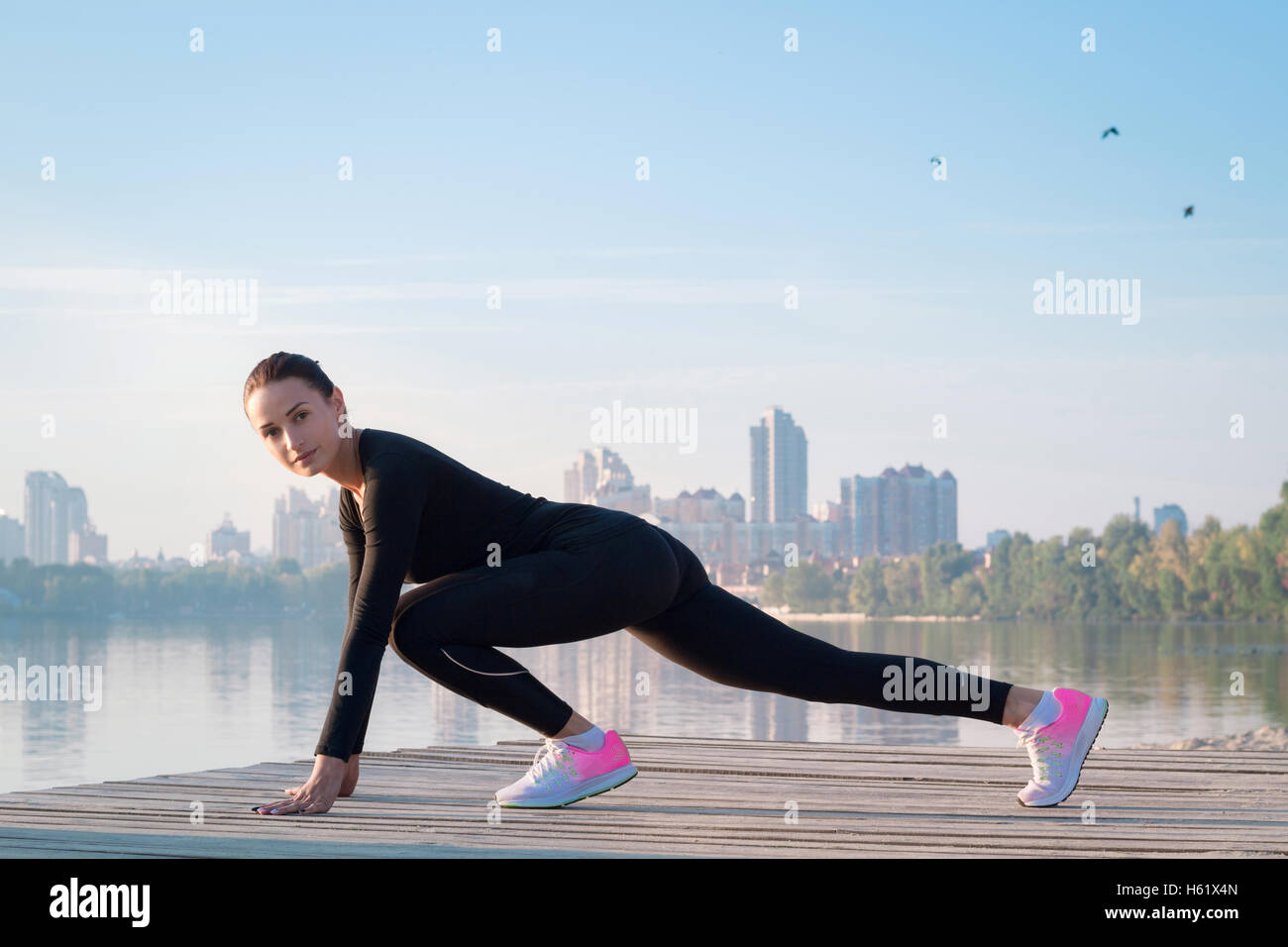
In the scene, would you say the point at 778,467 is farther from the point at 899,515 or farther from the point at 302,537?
the point at 302,537

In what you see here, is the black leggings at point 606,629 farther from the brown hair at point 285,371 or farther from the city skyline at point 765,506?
the city skyline at point 765,506

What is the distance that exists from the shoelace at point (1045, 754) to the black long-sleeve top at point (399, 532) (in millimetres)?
1369

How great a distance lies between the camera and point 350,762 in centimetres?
399

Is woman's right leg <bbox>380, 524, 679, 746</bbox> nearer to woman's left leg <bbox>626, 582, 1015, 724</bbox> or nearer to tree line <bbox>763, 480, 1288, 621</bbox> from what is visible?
woman's left leg <bbox>626, 582, 1015, 724</bbox>

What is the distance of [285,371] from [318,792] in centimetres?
106

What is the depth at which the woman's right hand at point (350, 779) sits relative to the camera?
156 inches

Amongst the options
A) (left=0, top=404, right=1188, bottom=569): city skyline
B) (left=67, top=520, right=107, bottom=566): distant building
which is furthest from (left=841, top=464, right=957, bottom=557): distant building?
(left=67, top=520, right=107, bottom=566): distant building

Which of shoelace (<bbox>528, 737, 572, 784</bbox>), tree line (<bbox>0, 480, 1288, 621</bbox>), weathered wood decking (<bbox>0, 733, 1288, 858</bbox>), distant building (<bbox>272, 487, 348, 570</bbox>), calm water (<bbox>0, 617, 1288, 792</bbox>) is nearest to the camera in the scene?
weathered wood decking (<bbox>0, 733, 1288, 858</bbox>)

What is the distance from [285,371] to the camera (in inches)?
140

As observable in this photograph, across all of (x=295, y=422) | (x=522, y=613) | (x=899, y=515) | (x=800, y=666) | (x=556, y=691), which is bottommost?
(x=556, y=691)

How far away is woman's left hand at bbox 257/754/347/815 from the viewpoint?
3.60m

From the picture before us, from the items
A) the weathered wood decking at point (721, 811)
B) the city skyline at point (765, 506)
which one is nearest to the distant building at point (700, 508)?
the city skyline at point (765, 506)

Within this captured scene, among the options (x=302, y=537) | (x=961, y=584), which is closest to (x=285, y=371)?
(x=961, y=584)
